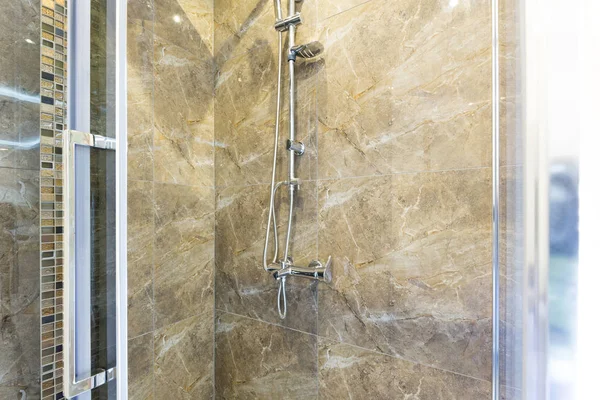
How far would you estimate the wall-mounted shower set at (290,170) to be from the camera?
53.5 inches

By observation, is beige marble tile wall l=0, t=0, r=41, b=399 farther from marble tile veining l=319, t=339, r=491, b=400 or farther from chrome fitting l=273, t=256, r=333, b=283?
marble tile veining l=319, t=339, r=491, b=400

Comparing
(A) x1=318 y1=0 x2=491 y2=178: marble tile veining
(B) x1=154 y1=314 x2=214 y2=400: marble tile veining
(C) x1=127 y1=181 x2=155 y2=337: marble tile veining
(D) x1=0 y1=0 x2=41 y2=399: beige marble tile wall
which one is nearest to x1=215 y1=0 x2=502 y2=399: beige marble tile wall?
(A) x1=318 y1=0 x2=491 y2=178: marble tile veining

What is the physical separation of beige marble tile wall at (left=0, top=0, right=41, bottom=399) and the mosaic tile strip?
0.01 meters

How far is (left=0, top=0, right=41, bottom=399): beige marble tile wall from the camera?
567 mm

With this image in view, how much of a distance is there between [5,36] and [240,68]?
1161 mm

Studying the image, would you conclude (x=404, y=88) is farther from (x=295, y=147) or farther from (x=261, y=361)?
(x=261, y=361)

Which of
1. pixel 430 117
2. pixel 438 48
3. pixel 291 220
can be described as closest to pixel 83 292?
pixel 291 220

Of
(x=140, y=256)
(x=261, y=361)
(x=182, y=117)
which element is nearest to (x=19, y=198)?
(x=140, y=256)

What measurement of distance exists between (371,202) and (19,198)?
998 mm

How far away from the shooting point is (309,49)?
4.49ft

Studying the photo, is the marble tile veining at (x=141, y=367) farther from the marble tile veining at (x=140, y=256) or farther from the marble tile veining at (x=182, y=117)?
the marble tile veining at (x=182, y=117)

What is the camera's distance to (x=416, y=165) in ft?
3.76

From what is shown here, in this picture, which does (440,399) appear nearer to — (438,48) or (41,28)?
(438,48)

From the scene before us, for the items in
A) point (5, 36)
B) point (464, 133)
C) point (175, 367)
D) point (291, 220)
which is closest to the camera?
point (5, 36)
